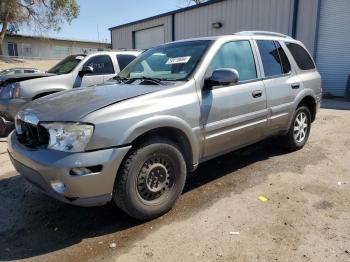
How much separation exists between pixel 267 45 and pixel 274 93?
2.41ft

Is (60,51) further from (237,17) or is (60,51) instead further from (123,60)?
(123,60)

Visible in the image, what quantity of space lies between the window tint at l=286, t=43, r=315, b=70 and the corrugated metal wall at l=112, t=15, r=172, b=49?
15.1m

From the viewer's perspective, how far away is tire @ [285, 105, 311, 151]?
5.39 metres

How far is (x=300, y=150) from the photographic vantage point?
5719 millimetres

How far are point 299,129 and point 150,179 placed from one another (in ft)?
10.7

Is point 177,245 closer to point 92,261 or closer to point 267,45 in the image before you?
point 92,261

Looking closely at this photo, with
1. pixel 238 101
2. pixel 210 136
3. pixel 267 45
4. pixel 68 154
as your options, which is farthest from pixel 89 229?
pixel 267 45

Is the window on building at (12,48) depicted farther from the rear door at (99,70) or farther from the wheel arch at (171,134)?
the wheel arch at (171,134)

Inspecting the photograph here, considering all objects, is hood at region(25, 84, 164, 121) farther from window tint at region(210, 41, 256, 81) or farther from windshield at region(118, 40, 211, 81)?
window tint at region(210, 41, 256, 81)

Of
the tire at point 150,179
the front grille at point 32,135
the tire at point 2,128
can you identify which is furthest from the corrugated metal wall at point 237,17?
the front grille at point 32,135

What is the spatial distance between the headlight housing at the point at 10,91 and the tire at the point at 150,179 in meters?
4.53

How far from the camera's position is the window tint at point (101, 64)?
25.3ft

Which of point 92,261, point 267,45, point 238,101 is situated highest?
point 267,45

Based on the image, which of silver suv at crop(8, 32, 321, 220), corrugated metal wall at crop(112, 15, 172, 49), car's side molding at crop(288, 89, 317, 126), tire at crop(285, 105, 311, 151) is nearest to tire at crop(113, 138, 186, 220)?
silver suv at crop(8, 32, 321, 220)
